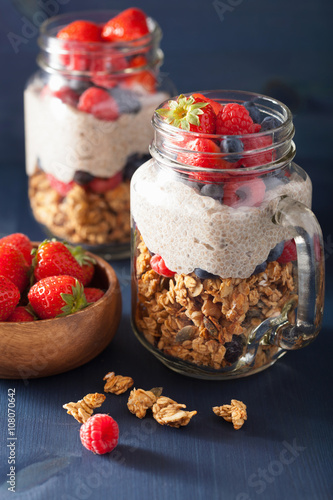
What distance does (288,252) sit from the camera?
2.75ft

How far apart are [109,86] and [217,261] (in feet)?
1.46

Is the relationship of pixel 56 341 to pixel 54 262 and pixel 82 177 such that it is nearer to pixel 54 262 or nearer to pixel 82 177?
pixel 54 262

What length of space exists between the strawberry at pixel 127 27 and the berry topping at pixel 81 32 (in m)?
Answer: 0.02

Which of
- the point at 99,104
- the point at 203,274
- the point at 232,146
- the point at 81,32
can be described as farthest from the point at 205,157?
the point at 81,32

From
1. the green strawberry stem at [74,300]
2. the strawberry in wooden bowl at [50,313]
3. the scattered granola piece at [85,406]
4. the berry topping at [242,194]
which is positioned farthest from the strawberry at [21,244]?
the berry topping at [242,194]

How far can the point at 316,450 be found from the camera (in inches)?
31.5

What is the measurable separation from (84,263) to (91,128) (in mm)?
255

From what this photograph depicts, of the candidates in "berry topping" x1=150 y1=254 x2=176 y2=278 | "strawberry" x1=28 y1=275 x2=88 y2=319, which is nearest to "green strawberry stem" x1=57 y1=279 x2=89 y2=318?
"strawberry" x1=28 y1=275 x2=88 y2=319

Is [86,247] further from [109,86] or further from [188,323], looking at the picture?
[188,323]

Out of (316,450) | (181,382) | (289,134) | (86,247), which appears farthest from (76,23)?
(316,450)

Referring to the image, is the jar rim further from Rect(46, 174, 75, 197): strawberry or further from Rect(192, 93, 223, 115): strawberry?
Rect(46, 174, 75, 197): strawberry

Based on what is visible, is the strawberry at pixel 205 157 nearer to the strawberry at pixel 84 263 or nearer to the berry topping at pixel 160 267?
the berry topping at pixel 160 267

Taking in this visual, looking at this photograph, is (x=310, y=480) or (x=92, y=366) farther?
(x=92, y=366)

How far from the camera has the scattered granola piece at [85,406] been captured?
0.83 meters
